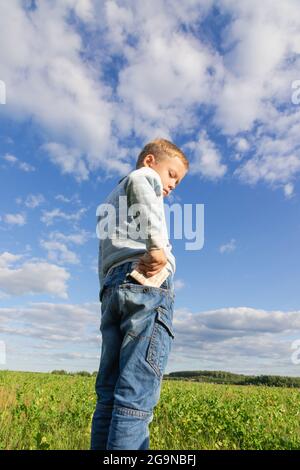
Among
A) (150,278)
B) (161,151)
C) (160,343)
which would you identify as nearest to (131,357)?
(160,343)

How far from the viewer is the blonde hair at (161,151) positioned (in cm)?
413

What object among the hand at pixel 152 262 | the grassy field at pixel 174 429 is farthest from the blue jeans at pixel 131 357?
the grassy field at pixel 174 429

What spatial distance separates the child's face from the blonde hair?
4 centimetres

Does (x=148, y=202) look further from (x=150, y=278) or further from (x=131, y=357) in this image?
(x=131, y=357)

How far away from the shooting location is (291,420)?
707 centimetres

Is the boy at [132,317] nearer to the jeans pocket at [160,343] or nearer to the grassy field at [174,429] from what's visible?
the jeans pocket at [160,343]

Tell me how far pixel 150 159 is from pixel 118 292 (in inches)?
55.4

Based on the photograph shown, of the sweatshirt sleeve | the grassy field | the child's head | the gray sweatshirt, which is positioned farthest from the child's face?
the grassy field

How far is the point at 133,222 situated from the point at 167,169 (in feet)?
2.44

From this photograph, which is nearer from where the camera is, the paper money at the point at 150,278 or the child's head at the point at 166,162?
the paper money at the point at 150,278

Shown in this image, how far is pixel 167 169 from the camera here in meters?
4.11

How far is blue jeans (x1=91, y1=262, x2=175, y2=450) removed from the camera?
10.6 feet
